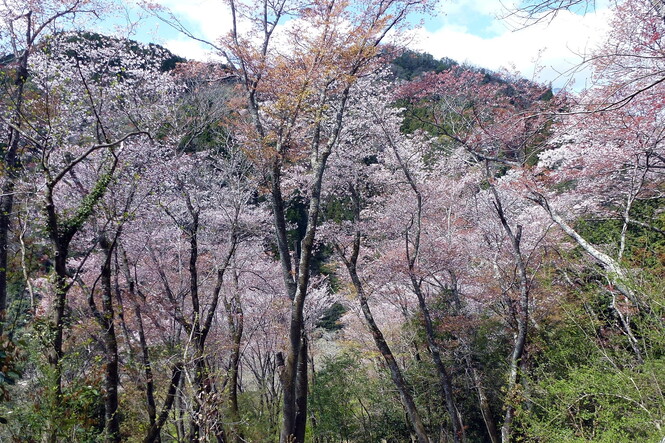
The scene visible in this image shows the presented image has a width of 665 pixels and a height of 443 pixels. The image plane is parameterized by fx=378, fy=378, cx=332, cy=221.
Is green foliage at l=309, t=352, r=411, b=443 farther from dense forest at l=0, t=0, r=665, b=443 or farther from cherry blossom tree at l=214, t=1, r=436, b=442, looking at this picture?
cherry blossom tree at l=214, t=1, r=436, b=442

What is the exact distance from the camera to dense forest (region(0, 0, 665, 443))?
5074 mm

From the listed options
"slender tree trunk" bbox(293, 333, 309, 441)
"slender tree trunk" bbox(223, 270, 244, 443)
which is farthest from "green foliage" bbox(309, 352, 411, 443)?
"slender tree trunk" bbox(293, 333, 309, 441)

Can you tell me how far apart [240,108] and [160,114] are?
8.49 ft

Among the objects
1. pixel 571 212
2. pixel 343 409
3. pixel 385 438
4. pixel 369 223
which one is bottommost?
Result: pixel 385 438

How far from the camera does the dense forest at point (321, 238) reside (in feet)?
16.6

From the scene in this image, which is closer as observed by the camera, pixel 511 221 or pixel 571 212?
pixel 571 212

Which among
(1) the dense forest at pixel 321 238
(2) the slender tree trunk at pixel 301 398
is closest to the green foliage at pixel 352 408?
(1) the dense forest at pixel 321 238

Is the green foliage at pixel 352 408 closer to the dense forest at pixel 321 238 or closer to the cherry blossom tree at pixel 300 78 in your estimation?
the dense forest at pixel 321 238

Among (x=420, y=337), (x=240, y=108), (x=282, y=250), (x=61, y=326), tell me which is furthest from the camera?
(x=420, y=337)

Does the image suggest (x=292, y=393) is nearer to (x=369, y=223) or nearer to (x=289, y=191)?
(x=289, y=191)

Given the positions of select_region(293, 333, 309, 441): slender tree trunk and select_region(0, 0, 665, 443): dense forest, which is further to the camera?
select_region(293, 333, 309, 441): slender tree trunk

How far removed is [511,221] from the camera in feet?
50.4

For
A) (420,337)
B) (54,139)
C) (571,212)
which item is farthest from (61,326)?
(571,212)

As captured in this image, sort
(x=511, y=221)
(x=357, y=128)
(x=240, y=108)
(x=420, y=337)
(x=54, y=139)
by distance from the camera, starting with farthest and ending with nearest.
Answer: (x=511, y=221) < (x=357, y=128) < (x=420, y=337) < (x=240, y=108) < (x=54, y=139)
